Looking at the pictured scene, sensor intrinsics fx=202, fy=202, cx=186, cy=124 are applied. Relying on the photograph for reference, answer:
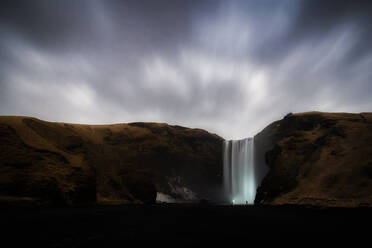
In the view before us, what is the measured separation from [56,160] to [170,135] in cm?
4294

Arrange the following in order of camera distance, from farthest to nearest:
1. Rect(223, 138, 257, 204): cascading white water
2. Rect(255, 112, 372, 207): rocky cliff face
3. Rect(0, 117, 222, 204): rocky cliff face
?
1. Rect(223, 138, 257, 204): cascading white water
2. Rect(255, 112, 372, 207): rocky cliff face
3. Rect(0, 117, 222, 204): rocky cliff face

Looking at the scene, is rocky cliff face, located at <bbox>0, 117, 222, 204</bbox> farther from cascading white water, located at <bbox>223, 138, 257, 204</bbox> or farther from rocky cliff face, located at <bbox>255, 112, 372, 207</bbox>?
rocky cliff face, located at <bbox>255, 112, 372, 207</bbox>

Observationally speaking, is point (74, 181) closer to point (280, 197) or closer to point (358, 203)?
point (280, 197)

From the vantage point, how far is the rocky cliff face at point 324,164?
23.8 meters

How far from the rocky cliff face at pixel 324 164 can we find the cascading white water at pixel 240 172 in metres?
15.9

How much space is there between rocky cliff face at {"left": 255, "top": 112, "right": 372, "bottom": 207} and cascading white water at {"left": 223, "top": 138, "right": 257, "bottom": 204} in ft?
52.2

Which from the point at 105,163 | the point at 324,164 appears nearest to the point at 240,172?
the point at 324,164

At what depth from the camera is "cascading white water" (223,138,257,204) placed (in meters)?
57.2

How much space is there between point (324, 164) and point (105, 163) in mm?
37618

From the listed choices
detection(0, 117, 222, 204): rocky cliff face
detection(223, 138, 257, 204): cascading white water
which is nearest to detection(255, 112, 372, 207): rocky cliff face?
detection(223, 138, 257, 204): cascading white water

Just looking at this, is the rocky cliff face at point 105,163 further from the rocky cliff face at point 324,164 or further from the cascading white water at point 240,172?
the rocky cliff face at point 324,164

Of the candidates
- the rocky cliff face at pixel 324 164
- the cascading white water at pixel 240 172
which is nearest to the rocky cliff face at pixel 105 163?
the cascading white water at pixel 240 172

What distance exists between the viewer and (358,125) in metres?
34.9

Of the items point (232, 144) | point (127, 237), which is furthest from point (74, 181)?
point (232, 144)
